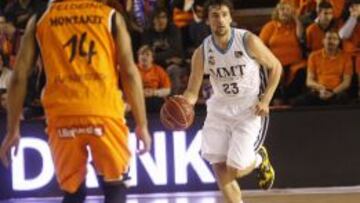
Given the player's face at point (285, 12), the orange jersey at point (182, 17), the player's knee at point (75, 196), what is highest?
the player's knee at point (75, 196)

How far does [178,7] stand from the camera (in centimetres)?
1194

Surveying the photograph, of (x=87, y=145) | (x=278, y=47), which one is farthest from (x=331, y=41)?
(x=87, y=145)

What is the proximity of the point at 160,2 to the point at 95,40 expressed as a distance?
746 cm

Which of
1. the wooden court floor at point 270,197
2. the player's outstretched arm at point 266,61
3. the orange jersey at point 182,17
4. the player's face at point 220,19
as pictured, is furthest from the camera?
the orange jersey at point 182,17

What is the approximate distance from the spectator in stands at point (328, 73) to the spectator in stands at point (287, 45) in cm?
24

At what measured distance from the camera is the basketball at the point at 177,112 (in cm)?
709

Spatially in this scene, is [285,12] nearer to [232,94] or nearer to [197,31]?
[197,31]

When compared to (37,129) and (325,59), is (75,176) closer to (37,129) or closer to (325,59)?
(37,129)

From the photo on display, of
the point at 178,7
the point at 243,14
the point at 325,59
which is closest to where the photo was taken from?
the point at 325,59

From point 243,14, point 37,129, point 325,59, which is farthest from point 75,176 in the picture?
point 243,14

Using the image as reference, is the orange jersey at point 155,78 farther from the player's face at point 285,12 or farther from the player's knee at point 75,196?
the player's knee at point 75,196

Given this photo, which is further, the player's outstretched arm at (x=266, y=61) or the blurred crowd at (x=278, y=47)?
the blurred crowd at (x=278, y=47)

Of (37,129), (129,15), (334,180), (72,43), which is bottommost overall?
(334,180)

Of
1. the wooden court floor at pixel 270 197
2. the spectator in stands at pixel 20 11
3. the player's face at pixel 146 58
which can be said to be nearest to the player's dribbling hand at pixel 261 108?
the wooden court floor at pixel 270 197
